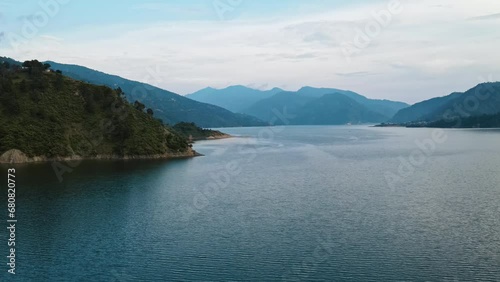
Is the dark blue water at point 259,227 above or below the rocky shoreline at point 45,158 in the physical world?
below

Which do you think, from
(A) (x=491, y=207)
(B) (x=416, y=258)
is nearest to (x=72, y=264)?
(B) (x=416, y=258)

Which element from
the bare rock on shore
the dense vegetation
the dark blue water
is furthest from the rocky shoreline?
the dark blue water

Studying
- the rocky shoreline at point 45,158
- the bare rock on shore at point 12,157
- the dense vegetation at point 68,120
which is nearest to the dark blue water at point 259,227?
the bare rock on shore at point 12,157

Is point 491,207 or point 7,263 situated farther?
point 491,207

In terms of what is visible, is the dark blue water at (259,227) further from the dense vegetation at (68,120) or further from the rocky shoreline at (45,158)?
the dense vegetation at (68,120)

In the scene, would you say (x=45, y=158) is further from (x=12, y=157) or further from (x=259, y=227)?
(x=259, y=227)

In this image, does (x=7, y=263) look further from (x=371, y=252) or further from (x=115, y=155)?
(x=115, y=155)
